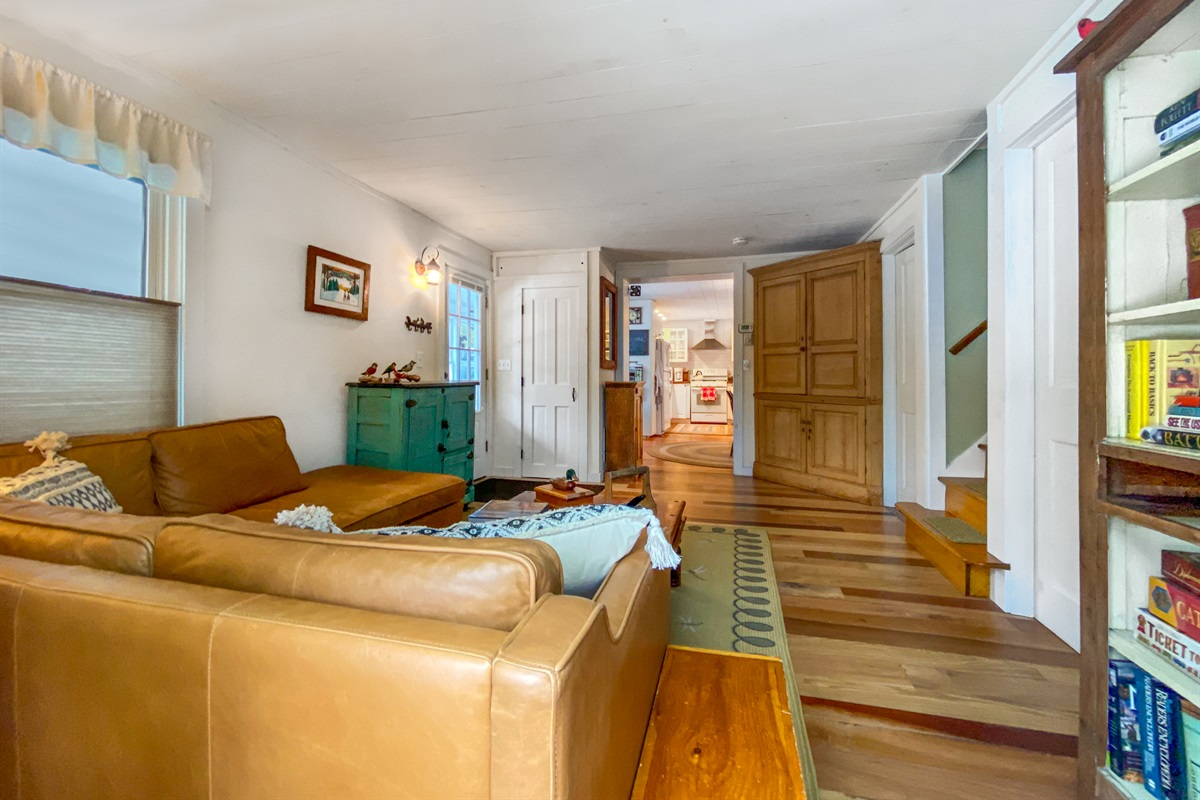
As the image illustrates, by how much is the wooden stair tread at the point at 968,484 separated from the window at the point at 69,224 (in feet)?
14.0

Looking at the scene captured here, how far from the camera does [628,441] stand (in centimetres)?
505

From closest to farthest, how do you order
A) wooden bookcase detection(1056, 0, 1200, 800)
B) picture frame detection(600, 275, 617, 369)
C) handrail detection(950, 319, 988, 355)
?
1. wooden bookcase detection(1056, 0, 1200, 800)
2. handrail detection(950, 319, 988, 355)
3. picture frame detection(600, 275, 617, 369)

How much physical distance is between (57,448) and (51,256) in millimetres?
788

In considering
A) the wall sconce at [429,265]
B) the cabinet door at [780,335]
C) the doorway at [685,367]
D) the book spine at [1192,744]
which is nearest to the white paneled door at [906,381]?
the cabinet door at [780,335]

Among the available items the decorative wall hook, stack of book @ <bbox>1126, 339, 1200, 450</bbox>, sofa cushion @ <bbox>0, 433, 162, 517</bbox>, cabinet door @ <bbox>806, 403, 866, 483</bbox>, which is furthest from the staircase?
the decorative wall hook

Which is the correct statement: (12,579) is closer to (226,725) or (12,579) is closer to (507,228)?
(226,725)

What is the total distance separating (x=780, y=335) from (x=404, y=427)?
141 inches

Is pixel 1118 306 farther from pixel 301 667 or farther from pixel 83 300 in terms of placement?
pixel 83 300

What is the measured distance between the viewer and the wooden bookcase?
1101 mm

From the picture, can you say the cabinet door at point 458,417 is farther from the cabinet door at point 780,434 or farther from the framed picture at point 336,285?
Answer: the cabinet door at point 780,434

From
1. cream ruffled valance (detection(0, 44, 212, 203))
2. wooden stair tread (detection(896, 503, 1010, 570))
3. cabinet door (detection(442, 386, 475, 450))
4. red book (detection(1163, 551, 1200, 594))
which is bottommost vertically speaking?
wooden stair tread (detection(896, 503, 1010, 570))

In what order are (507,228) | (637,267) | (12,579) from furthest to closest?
(637,267)
(507,228)
(12,579)

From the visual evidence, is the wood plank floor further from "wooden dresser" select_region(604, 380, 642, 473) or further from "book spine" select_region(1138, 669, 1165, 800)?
"wooden dresser" select_region(604, 380, 642, 473)

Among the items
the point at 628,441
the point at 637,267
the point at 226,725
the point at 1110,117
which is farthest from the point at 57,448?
the point at 637,267
